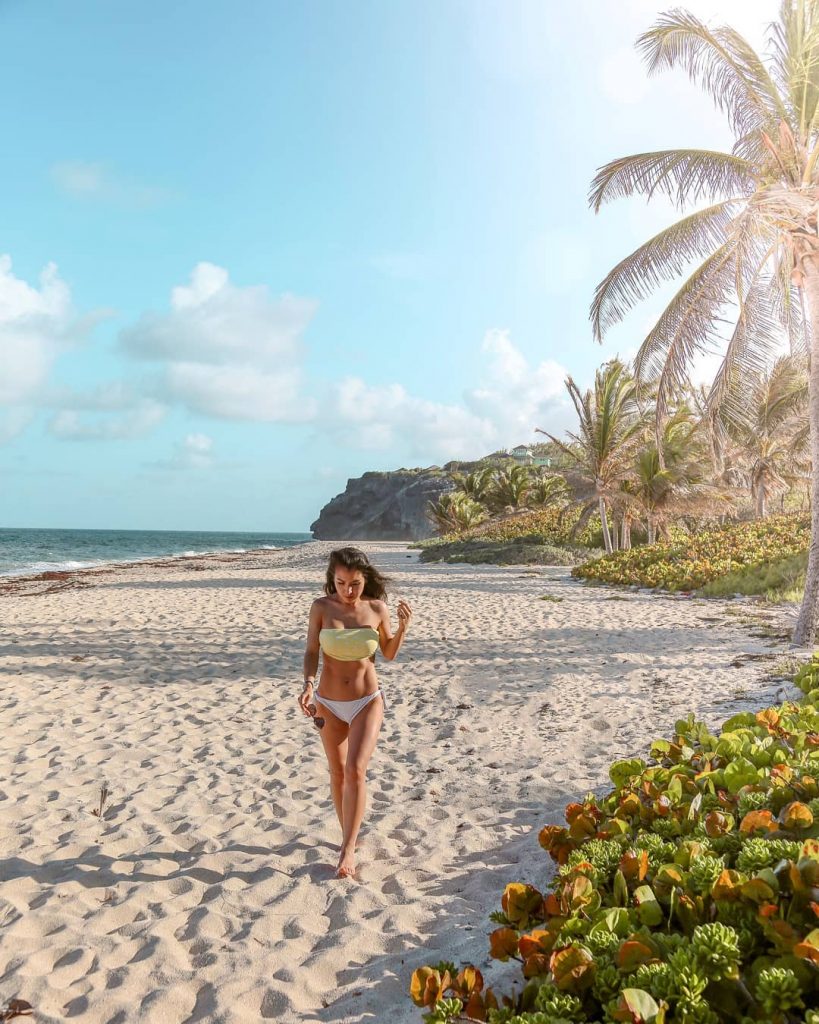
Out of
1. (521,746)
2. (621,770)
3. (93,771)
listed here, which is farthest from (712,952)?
(93,771)

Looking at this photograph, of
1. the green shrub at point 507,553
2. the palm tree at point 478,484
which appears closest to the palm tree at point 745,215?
the green shrub at point 507,553

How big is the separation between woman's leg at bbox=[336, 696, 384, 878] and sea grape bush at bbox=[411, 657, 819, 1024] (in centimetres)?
88

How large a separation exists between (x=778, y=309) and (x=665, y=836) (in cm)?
849

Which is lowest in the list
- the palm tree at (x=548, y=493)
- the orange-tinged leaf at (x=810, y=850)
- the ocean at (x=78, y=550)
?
the ocean at (x=78, y=550)

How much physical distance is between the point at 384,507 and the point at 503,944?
84758 millimetres

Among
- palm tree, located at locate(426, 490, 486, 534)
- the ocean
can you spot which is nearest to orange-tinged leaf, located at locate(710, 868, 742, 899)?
the ocean

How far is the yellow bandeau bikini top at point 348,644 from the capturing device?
10.9 feet

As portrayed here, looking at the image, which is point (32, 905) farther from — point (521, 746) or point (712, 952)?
point (521, 746)

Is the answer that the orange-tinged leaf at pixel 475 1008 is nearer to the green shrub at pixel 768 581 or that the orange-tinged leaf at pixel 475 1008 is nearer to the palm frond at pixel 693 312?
the palm frond at pixel 693 312

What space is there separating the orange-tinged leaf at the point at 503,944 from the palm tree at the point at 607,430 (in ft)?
64.0

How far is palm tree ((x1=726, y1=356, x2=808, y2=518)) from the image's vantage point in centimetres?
2066

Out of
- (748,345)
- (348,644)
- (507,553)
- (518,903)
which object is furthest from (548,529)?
(518,903)

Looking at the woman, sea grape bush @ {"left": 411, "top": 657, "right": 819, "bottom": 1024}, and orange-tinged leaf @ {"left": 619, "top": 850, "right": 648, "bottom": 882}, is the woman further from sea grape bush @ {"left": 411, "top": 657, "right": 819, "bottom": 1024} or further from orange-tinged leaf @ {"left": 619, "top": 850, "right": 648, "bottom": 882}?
orange-tinged leaf @ {"left": 619, "top": 850, "right": 648, "bottom": 882}

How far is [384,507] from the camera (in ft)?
285
